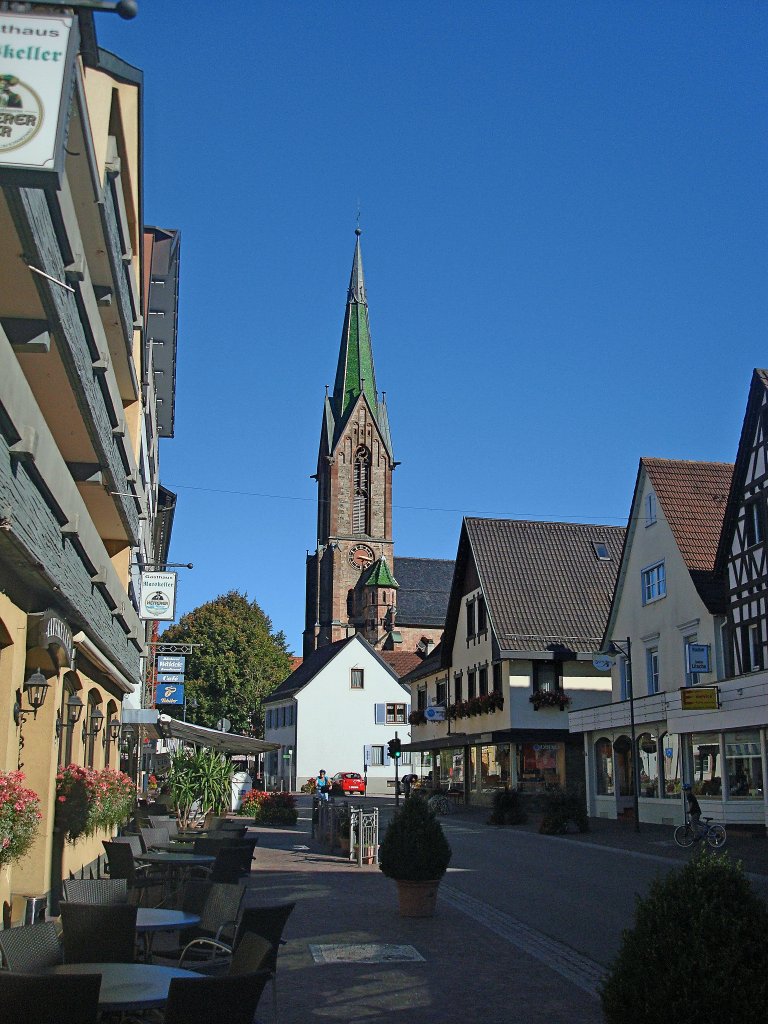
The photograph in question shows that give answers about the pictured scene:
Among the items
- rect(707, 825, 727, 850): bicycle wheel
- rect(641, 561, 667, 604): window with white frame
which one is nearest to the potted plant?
rect(707, 825, 727, 850): bicycle wheel

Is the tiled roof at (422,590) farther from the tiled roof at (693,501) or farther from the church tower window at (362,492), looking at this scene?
the tiled roof at (693,501)

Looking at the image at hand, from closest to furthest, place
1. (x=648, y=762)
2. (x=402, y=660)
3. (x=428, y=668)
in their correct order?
(x=648, y=762), (x=428, y=668), (x=402, y=660)

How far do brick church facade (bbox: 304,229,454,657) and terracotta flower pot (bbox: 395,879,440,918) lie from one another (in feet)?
270

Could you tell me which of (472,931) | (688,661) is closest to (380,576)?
(688,661)

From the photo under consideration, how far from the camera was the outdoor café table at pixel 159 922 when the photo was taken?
885cm

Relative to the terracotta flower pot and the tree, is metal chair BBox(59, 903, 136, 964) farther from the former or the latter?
the tree

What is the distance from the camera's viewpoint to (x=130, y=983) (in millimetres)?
6809

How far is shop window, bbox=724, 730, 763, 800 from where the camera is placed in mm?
27359

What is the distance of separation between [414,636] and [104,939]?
94.3 m

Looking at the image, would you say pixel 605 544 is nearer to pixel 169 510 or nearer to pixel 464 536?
pixel 464 536

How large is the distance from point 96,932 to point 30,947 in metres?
0.92

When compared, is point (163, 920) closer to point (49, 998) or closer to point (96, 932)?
point (96, 932)

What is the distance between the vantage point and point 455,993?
9844 mm

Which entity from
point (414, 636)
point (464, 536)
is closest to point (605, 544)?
point (464, 536)
